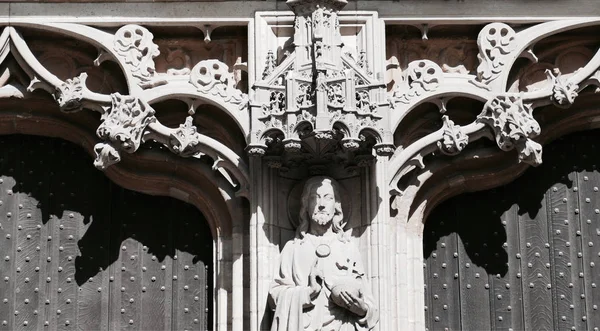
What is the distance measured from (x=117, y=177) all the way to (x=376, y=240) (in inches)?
102

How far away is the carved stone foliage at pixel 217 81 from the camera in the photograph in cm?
1803

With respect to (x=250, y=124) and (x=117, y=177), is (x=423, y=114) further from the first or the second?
(x=117, y=177)

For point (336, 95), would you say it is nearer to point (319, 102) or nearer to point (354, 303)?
point (319, 102)

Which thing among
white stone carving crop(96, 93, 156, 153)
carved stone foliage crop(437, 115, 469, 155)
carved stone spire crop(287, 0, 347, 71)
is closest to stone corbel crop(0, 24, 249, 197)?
white stone carving crop(96, 93, 156, 153)

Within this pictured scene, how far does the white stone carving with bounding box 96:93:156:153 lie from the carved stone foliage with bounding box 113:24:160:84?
0.94ft

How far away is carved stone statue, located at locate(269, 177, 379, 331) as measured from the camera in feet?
56.2

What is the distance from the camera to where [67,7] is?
60.2 feet

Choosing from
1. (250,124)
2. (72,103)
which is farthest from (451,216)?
(72,103)

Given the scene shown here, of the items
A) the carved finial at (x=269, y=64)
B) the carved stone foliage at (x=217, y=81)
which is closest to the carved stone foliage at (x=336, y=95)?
the carved finial at (x=269, y=64)

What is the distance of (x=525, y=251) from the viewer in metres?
→ 18.5

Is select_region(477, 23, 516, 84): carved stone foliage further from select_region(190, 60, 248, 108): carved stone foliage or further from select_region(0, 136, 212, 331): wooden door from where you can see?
select_region(0, 136, 212, 331): wooden door

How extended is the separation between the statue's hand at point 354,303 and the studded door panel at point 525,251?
52.3 inches

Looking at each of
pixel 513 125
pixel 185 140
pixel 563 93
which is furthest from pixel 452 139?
pixel 185 140

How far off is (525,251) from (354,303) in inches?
86.6
